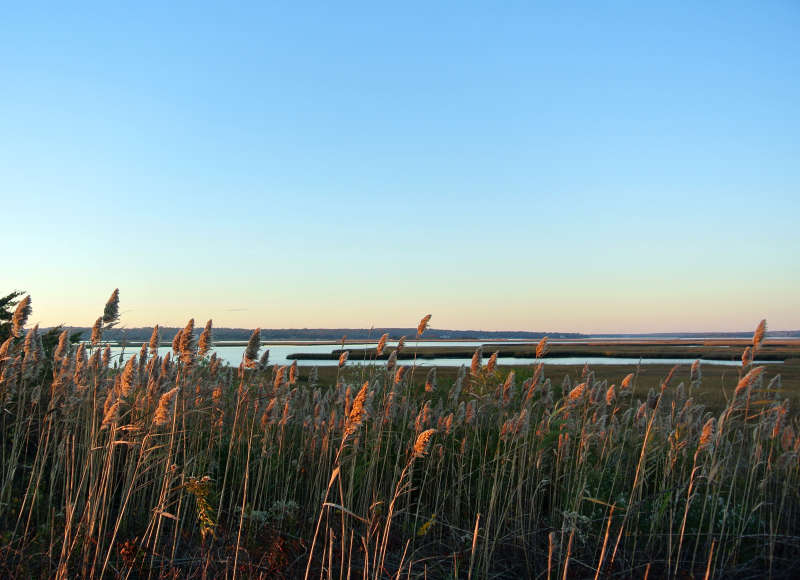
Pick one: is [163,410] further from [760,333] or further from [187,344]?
[760,333]

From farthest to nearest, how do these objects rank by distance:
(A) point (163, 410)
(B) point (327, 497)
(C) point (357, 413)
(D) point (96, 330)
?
1. (D) point (96, 330)
2. (B) point (327, 497)
3. (A) point (163, 410)
4. (C) point (357, 413)

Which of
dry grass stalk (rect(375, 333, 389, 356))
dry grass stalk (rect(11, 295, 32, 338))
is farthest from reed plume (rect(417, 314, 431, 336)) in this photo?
dry grass stalk (rect(11, 295, 32, 338))

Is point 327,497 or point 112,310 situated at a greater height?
point 112,310

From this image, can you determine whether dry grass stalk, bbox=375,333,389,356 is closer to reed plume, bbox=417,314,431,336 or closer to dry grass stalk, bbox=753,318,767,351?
reed plume, bbox=417,314,431,336

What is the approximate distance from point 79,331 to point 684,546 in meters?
12.1

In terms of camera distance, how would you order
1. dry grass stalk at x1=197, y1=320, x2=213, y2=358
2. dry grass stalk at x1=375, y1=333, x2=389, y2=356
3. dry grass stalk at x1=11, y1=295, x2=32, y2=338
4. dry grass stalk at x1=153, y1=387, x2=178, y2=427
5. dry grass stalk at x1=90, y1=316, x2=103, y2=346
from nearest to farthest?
dry grass stalk at x1=153, y1=387, x2=178, y2=427 → dry grass stalk at x1=197, y1=320, x2=213, y2=358 → dry grass stalk at x1=11, y1=295, x2=32, y2=338 → dry grass stalk at x1=90, y1=316, x2=103, y2=346 → dry grass stalk at x1=375, y1=333, x2=389, y2=356

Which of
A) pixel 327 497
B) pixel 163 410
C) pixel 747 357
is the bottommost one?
pixel 327 497

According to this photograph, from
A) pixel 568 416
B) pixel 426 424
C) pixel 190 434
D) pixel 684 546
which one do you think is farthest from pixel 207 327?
pixel 684 546

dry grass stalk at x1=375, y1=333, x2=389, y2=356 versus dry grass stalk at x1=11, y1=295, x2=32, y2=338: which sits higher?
dry grass stalk at x1=11, y1=295, x2=32, y2=338

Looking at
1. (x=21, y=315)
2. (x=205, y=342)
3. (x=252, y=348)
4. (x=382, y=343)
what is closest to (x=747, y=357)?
(x=382, y=343)

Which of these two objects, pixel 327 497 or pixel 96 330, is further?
pixel 96 330

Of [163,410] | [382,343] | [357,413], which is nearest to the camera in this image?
[357,413]

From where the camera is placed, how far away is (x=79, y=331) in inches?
494

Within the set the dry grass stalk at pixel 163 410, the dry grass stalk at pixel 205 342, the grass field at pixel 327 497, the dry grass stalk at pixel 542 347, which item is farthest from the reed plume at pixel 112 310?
the dry grass stalk at pixel 542 347
